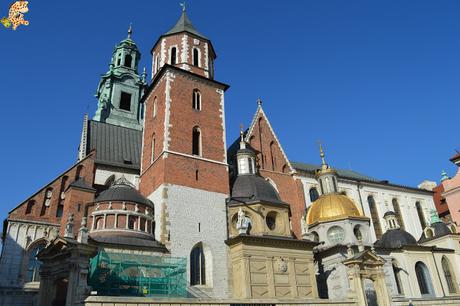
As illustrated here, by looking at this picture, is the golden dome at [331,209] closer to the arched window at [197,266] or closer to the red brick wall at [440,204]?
the arched window at [197,266]

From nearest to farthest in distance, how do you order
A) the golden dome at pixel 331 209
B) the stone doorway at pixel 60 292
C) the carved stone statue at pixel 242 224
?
the stone doorway at pixel 60 292, the carved stone statue at pixel 242 224, the golden dome at pixel 331 209

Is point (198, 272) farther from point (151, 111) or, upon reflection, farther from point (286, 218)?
point (151, 111)

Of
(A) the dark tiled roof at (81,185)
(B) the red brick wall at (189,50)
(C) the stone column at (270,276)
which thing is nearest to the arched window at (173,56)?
(B) the red brick wall at (189,50)

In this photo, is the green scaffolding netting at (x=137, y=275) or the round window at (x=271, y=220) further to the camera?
the round window at (x=271, y=220)

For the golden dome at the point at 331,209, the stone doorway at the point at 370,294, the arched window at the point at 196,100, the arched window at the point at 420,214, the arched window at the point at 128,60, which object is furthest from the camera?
the arched window at the point at 128,60

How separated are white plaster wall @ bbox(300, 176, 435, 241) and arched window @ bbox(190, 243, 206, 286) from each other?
50.5 ft

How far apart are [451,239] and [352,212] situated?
10.2 meters

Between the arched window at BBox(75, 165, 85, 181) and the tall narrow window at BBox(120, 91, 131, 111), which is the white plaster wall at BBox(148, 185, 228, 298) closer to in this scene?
the arched window at BBox(75, 165, 85, 181)

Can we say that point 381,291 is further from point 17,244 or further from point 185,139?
point 17,244

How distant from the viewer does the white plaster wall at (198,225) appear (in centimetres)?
2134

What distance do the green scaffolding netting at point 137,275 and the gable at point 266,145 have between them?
12.4 m

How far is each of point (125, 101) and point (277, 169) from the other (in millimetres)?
24833

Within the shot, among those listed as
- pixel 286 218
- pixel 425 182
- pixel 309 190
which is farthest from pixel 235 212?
pixel 425 182

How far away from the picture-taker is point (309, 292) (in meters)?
22.8
